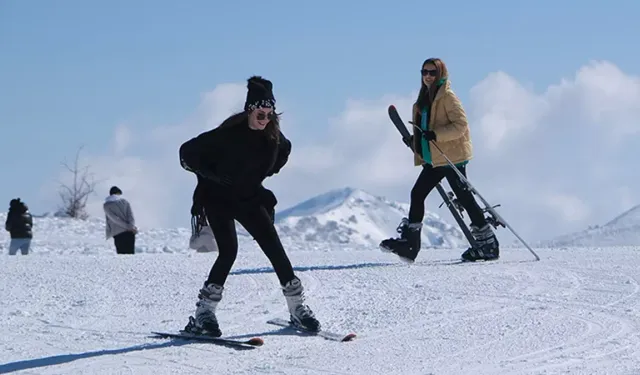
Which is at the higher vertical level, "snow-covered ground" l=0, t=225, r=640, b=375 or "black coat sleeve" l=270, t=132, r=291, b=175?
"black coat sleeve" l=270, t=132, r=291, b=175

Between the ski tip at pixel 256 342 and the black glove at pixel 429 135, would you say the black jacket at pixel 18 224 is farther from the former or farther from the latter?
the ski tip at pixel 256 342

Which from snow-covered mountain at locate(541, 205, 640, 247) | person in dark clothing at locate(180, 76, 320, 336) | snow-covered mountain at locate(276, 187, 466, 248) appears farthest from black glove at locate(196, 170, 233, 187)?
snow-covered mountain at locate(276, 187, 466, 248)

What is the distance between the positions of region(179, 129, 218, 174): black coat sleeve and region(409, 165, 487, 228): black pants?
4.69 metres

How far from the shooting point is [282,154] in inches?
279

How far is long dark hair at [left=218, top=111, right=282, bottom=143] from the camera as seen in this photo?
6.90 meters

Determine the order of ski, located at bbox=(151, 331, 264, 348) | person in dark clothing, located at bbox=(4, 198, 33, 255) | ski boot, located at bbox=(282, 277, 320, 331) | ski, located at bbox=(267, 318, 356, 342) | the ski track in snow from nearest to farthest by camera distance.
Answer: the ski track in snow, ski, located at bbox=(151, 331, 264, 348), ski, located at bbox=(267, 318, 356, 342), ski boot, located at bbox=(282, 277, 320, 331), person in dark clothing, located at bbox=(4, 198, 33, 255)

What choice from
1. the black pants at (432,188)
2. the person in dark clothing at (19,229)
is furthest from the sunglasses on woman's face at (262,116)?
the person in dark clothing at (19,229)

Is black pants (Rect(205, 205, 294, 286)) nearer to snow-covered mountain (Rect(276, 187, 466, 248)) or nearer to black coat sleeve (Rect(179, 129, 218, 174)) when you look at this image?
black coat sleeve (Rect(179, 129, 218, 174))

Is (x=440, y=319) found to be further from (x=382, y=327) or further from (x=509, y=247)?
(x=509, y=247)

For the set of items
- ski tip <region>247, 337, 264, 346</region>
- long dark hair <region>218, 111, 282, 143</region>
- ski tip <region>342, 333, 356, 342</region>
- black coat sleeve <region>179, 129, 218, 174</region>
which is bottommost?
ski tip <region>247, 337, 264, 346</region>

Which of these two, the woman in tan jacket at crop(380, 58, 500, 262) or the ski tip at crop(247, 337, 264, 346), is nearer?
the ski tip at crop(247, 337, 264, 346)

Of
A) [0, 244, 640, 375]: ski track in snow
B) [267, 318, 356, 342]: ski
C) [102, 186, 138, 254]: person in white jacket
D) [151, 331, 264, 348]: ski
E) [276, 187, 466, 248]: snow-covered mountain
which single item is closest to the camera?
[0, 244, 640, 375]: ski track in snow

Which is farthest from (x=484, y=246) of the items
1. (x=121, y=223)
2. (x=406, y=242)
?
(x=121, y=223)

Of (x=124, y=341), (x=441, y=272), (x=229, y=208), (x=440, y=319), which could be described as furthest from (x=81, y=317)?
(x=441, y=272)
